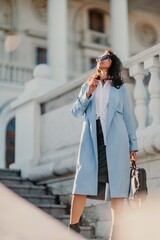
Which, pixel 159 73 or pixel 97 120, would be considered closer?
pixel 97 120

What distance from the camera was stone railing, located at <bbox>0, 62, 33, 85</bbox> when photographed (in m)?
19.9

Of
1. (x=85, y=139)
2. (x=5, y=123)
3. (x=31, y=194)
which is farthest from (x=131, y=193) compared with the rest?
(x=5, y=123)

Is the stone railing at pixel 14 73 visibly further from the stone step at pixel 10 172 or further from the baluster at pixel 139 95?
the baluster at pixel 139 95

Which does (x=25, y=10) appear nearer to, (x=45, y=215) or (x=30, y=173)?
(x=30, y=173)

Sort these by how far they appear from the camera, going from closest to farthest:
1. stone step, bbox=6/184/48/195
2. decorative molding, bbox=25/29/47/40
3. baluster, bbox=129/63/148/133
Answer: baluster, bbox=129/63/148/133
stone step, bbox=6/184/48/195
decorative molding, bbox=25/29/47/40

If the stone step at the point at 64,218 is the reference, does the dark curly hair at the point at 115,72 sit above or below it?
above

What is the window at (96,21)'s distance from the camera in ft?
82.9

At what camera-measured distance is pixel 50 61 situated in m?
19.5

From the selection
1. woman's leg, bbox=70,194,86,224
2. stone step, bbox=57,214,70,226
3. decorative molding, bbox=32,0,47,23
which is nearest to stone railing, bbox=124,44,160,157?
stone step, bbox=57,214,70,226

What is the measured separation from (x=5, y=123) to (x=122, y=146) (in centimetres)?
1601

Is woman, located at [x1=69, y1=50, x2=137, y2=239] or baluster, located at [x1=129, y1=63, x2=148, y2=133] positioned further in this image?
baluster, located at [x1=129, y1=63, x2=148, y2=133]

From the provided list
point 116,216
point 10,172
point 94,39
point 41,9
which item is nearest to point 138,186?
point 116,216

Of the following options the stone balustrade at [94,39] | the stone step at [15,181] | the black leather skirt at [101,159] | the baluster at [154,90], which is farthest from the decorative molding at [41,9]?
the black leather skirt at [101,159]

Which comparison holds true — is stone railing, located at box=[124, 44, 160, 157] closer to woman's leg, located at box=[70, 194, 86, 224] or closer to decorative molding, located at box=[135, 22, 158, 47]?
woman's leg, located at box=[70, 194, 86, 224]
